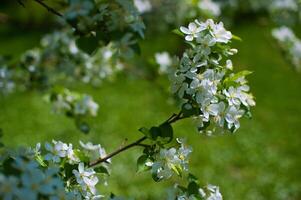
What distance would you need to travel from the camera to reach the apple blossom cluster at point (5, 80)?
3.17 meters

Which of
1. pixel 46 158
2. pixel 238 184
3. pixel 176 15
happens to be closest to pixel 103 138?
pixel 238 184

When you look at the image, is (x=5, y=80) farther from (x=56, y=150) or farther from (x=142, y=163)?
(x=142, y=163)

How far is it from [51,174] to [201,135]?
5600mm

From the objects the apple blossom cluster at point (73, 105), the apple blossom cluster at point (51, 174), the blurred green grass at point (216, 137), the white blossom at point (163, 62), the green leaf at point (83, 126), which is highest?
the blurred green grass at point (216, 137)

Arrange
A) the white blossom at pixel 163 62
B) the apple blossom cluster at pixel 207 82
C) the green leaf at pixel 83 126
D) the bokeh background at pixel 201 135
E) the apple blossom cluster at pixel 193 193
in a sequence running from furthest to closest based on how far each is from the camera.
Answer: the bokeh background at pixel 201 135 → the white blossom at pixel 163 62 → the green leaf at pixel 83 126 → the apple blossom cluster at pixel 193 193 → the apple blossom cluster at pixel 207 82

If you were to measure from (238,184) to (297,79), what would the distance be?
3.88 m

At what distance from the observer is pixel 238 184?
18.7ft

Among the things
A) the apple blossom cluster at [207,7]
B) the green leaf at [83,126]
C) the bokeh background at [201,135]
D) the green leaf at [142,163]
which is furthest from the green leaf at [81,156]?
the apple blossom cluster at [207,7]

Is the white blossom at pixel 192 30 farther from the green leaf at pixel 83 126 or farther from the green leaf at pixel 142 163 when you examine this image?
the green leaf at pixel 83 126

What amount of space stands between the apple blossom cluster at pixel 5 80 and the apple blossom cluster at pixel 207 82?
1450 millimetres

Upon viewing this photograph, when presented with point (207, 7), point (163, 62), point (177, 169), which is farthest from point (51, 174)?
point (207, 7)

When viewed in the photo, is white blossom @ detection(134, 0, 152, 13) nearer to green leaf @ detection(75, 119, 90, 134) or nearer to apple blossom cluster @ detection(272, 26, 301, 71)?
green leaf @ detection(75, 119, 90, 134)

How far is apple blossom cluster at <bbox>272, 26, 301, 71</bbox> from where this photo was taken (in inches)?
147

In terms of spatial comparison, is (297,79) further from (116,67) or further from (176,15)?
(116,67)
